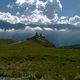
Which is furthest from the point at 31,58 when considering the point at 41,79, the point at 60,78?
the point at 41,79

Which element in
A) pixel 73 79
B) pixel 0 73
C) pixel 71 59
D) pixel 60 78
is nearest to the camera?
pixel 73 79

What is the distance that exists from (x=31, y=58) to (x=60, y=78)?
1693 inches

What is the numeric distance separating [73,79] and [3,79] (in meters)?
11.0

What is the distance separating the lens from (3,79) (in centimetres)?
4597

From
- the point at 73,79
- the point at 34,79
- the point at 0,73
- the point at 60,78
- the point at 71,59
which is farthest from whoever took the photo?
the point at 71,59

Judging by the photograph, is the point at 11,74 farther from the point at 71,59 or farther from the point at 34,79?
the point at 71,59

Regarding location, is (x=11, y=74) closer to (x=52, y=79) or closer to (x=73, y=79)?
(x=52, y=79)

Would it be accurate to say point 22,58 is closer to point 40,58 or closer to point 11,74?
point 40,58

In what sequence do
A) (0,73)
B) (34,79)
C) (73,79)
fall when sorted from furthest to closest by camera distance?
(0,73) < (73,79) < (34,79)

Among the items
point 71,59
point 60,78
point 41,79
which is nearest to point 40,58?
point 71,59

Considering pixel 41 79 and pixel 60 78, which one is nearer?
pixel 41 79

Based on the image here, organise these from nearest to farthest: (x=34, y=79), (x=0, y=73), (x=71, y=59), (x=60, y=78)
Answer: (x=34, y=79) < (x=60, y=78) < (x=0, y=73) < (x=71, y=59)

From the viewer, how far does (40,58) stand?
91.1m

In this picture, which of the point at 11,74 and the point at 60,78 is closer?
the point at 60,78
